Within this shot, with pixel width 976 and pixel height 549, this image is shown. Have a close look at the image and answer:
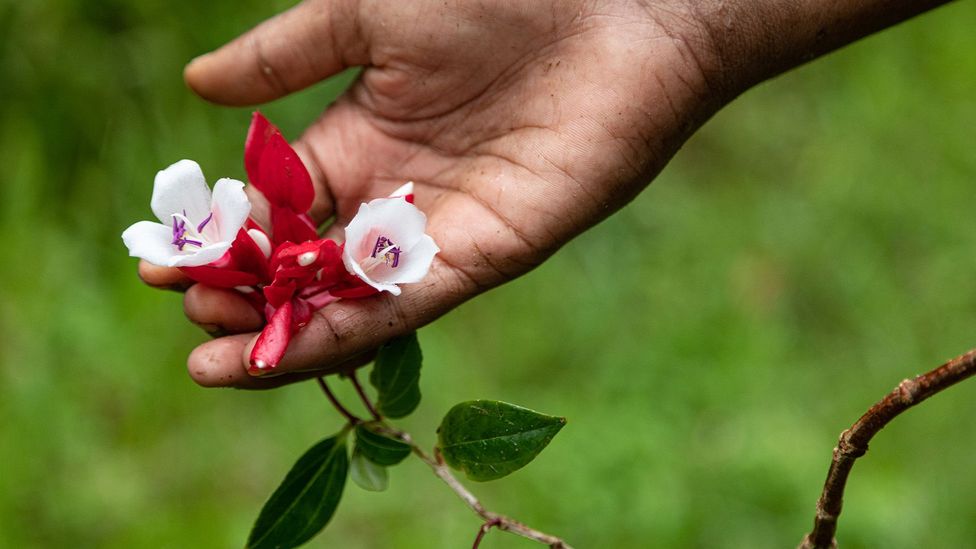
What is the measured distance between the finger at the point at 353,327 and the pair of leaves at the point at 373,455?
0.42 ft

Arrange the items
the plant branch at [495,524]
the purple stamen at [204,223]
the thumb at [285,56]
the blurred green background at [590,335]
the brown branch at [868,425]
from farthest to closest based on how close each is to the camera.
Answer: the blurred green background at [590,335], the thumb at [285,56], the purple stamen at [204,223], the plant branch at [495,524], the brown branch at [868,425]

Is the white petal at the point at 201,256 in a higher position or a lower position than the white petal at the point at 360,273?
lower

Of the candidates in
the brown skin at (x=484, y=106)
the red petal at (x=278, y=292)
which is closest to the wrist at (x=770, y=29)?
the brown skin at (x=484, y=106)

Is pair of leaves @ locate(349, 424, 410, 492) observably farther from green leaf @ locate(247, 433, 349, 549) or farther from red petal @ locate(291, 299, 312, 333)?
red petal @ locate(291, 299, 312, 333)

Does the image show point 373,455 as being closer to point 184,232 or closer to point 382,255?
point 382,255

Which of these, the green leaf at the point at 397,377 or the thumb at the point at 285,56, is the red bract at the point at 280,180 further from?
the thumb at the point at 285,56

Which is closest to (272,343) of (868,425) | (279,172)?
(279,172)

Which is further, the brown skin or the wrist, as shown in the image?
the wrist

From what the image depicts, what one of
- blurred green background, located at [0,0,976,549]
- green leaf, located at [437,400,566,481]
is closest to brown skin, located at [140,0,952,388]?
green leaf, located at [437,400,566,481]

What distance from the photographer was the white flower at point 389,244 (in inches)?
61.6

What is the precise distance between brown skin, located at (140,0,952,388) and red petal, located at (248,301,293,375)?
0.17 ft

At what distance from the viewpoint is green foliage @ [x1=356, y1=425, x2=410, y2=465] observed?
155cm

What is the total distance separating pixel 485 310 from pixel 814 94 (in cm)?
176

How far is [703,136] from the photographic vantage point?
4039 millimetres
